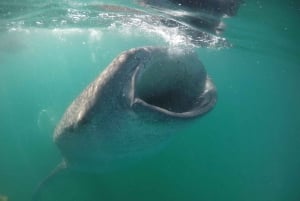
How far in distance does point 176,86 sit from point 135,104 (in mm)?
1803

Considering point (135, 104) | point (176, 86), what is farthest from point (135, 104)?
point (176, 86)

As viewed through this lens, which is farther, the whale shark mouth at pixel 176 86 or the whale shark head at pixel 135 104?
the whale shark mouth at pixel 176 86

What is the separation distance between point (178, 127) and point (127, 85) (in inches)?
30.3

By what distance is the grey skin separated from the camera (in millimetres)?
3326

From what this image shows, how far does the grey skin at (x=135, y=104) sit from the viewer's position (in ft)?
10.9

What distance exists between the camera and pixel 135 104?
10.3 feet

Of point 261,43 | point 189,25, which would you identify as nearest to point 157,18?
point 189,25

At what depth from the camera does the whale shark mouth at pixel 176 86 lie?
3962 millimetres

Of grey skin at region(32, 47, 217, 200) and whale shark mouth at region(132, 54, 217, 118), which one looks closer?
grey skin at region(32, 47, 217, 200)

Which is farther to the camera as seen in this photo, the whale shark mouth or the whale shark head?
the whale shark mouth

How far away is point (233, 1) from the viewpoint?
874 cm

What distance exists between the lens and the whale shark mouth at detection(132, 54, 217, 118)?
3.96m

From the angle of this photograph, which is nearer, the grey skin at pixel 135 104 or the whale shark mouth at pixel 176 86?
the grey skin at pixel 135 104

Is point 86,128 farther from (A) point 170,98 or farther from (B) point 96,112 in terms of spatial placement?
(A) point 170,98
